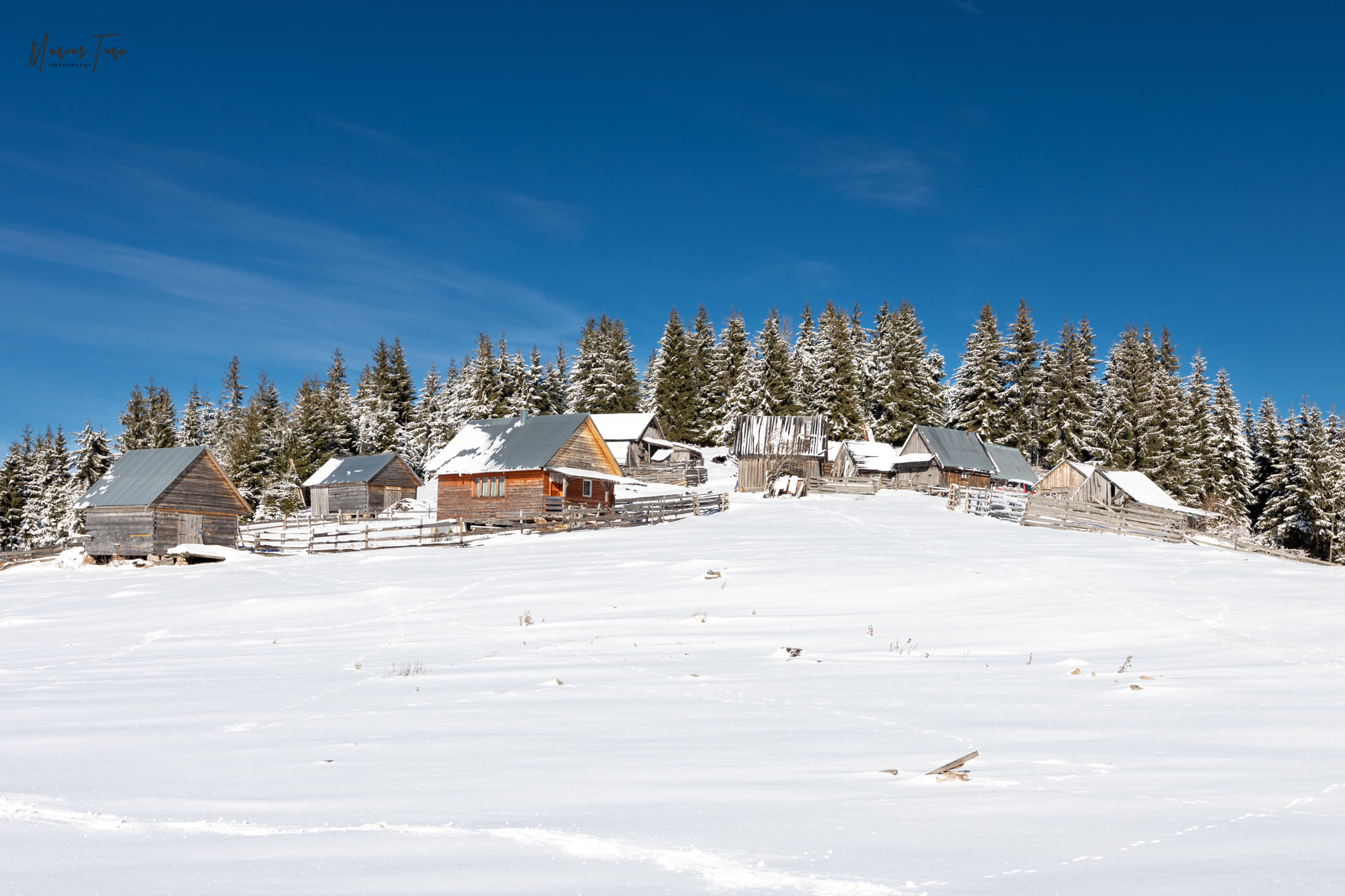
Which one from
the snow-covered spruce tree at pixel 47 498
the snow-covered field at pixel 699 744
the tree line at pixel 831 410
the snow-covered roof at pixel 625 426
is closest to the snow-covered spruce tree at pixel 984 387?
the tree line at pixel 831 410

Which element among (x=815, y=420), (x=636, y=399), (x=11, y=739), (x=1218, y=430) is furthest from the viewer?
(x=636, y=399)

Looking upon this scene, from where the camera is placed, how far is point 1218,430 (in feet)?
231

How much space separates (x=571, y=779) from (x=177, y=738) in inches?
169

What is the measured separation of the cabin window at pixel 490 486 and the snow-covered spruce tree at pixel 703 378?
38.6m

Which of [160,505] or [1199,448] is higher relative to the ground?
[1199,448]

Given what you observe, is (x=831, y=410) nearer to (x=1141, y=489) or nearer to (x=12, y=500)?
(x=1141, y=489)

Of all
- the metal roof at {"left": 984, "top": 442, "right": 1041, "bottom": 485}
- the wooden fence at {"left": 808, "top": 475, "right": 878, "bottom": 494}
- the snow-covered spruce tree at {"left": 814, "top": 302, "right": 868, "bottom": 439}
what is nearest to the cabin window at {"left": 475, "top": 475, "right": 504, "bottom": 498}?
the wooden fence at {"left": 808, "top": 475, "right": 878, "bottom": 494}

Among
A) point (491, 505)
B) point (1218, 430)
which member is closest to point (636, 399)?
point (491, 505)

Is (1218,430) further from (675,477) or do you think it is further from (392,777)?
(392,777)

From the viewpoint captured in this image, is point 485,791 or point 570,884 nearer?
point 570,884

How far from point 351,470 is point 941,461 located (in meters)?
43.2

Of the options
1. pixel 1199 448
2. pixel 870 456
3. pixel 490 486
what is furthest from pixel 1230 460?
pixel 490 486

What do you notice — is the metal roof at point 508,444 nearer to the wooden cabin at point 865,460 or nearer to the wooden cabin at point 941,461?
the wooden cabin at point 865,460

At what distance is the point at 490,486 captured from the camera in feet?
159
